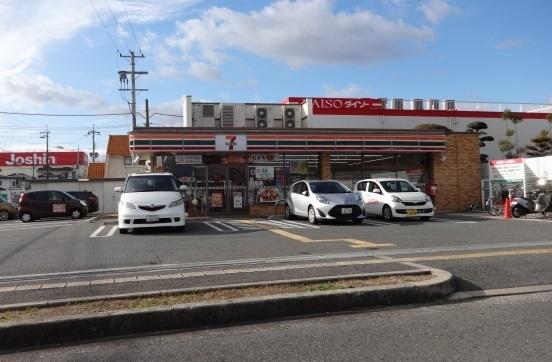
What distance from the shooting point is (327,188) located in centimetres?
1858

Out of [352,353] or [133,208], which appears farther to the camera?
[133,208]

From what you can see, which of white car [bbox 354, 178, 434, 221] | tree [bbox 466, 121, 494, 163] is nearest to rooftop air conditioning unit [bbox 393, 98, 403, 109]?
tree [bbox 466, 121, 494, 163]

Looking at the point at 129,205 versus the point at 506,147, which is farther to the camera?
the point at 506,147

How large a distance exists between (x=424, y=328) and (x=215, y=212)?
699 inches

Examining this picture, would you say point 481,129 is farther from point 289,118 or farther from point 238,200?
point 238,200

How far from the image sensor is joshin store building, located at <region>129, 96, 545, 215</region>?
2250 cm

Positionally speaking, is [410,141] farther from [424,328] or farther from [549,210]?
[424,328]

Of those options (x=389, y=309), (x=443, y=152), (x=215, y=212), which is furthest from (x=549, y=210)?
(x=389, y=309)

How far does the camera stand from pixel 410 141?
81.4ft

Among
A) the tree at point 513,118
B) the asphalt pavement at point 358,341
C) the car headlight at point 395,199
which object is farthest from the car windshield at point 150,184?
the tree at point 513,118

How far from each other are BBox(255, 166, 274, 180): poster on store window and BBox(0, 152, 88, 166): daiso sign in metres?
56.1

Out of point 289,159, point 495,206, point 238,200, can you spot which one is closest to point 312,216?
point 238,200

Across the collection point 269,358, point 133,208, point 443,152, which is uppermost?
point 443,152

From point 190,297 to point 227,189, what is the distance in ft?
55.2
